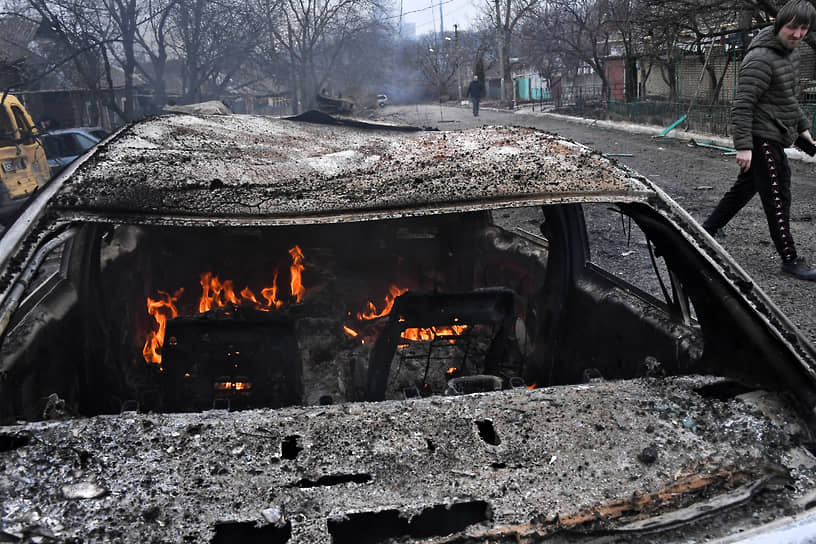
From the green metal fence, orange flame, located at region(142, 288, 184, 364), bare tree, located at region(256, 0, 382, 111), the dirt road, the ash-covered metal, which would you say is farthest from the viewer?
bare tree, located at region(256, 0, 382, 111)

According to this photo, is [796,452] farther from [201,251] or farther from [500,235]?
[201,251]

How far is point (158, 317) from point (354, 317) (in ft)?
3.62

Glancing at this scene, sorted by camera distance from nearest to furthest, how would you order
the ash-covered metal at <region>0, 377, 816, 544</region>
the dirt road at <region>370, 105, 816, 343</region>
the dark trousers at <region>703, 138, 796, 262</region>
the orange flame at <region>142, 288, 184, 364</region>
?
1. the ash-covered metal at <region>0, 377, 816, 544</region>
2. the orange flame at <region>142, 288, 184, 364</region>
3. the dark trousers at <region>703, 138, 796, 262</region>
4. the dirt road at <region>370, 105, 816, 343</region>

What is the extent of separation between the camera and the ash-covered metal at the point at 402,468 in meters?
1.31

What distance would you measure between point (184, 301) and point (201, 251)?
307 millimetres

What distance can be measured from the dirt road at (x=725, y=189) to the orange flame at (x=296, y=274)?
2284 millimetres

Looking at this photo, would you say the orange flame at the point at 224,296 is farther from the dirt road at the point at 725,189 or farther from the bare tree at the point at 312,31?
the bare tree at the point at 312,31

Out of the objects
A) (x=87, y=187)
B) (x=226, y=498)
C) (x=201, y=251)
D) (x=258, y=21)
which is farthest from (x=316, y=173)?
(x=258, y=21)

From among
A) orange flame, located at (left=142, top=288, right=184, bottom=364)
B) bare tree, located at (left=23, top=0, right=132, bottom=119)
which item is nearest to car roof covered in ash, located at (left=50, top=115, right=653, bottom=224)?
orange flame, located at (left=142, top=288, right=184, bottom=364)

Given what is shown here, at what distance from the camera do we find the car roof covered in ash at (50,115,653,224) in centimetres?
178

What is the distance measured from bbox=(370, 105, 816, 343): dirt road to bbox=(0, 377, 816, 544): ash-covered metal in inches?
110

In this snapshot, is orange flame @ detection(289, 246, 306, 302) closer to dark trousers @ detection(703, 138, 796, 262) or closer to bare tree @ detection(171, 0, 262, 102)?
dark trousers @ detection(703, 138, 796, 262)

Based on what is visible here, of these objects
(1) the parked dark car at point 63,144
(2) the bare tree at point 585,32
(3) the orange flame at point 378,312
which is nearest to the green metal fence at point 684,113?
(2) the bare tree at point 585,32

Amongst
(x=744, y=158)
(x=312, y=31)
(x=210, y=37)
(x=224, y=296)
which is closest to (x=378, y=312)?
(x=224, y=296)
